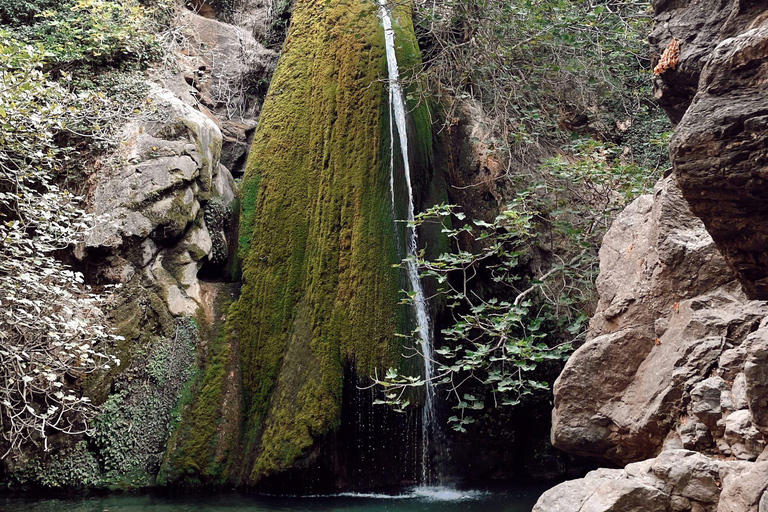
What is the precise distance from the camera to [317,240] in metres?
7.09

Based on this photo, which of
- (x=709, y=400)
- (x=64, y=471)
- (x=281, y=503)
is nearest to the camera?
(x=709, y=400)

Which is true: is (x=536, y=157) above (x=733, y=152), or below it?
above

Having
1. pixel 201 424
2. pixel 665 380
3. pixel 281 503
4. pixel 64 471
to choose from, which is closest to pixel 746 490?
pixel 665 380

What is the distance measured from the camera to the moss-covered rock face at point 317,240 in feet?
20.6

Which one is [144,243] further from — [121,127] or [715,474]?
[715,474]

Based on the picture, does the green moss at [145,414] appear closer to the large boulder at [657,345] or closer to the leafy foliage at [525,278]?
the leafy foliage at [525,278]

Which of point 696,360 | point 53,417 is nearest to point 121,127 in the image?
point 53,417

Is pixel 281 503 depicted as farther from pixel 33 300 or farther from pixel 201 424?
pixel 33 300

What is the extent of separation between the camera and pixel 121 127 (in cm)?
730

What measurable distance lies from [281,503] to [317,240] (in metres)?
2.92

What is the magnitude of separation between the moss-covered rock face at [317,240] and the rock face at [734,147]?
459 centimetres

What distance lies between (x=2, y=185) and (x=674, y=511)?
271 inches

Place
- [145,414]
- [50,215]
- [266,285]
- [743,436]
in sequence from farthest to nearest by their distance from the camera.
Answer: [266,285]
[145,414]
[50,215]
[743,436]

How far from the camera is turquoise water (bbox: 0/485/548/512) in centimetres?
536
